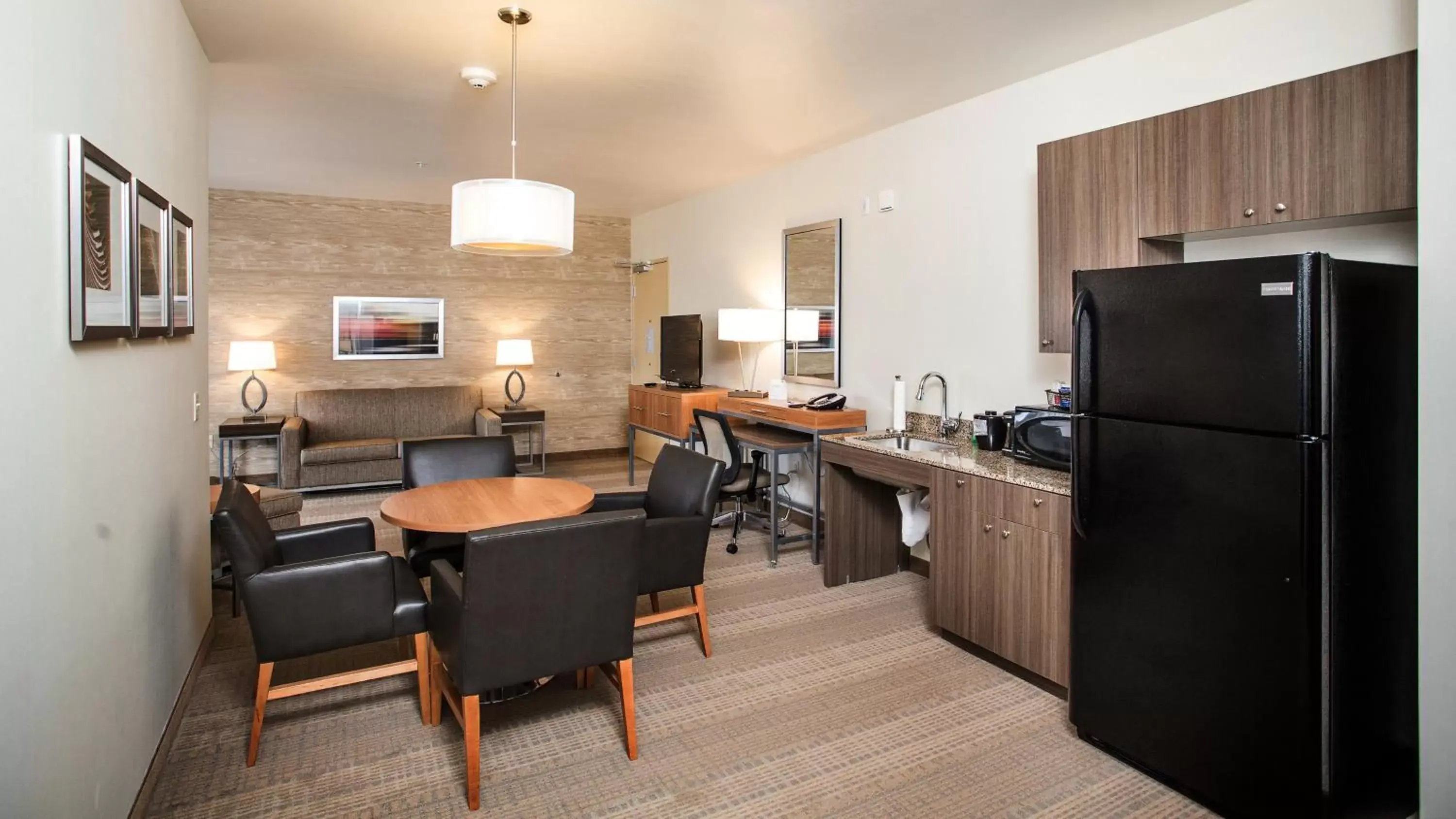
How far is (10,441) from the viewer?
1362 millimetres

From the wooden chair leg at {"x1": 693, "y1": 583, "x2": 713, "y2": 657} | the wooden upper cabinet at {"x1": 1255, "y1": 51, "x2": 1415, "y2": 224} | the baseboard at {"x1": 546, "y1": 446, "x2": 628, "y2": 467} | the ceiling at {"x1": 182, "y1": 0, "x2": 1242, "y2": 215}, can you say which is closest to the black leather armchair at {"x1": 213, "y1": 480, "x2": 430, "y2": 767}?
the wooden chair leg at {"x1": 693, "y1": 583, "x2": 713, "y2": 657}

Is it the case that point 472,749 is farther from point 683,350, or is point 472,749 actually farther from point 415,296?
point 415,296

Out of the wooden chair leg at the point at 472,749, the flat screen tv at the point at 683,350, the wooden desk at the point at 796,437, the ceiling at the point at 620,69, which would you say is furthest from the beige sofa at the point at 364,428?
the wooden chair leg at the point at 472,749

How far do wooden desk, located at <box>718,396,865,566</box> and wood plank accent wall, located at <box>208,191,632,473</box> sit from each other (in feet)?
11.4

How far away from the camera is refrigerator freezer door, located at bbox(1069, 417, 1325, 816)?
2031 millimetres

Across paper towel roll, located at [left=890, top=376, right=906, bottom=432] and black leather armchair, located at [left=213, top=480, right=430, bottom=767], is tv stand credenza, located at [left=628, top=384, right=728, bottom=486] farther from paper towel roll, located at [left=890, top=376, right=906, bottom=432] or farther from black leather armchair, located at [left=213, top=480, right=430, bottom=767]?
black leather armchair, located at [left=213, top=480, right=430, bottom=767]

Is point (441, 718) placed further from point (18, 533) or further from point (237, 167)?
point (237, 167)

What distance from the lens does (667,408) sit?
250 inches

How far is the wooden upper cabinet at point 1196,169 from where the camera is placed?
255cm

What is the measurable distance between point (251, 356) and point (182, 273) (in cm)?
404

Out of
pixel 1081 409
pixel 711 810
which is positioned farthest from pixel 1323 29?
pixel 711 810

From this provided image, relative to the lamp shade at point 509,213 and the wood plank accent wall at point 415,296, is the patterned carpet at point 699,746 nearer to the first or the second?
the lamp shade at point 509,213

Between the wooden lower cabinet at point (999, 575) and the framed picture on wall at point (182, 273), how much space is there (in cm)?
294

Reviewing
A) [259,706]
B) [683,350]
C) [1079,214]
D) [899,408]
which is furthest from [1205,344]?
[683,350]
